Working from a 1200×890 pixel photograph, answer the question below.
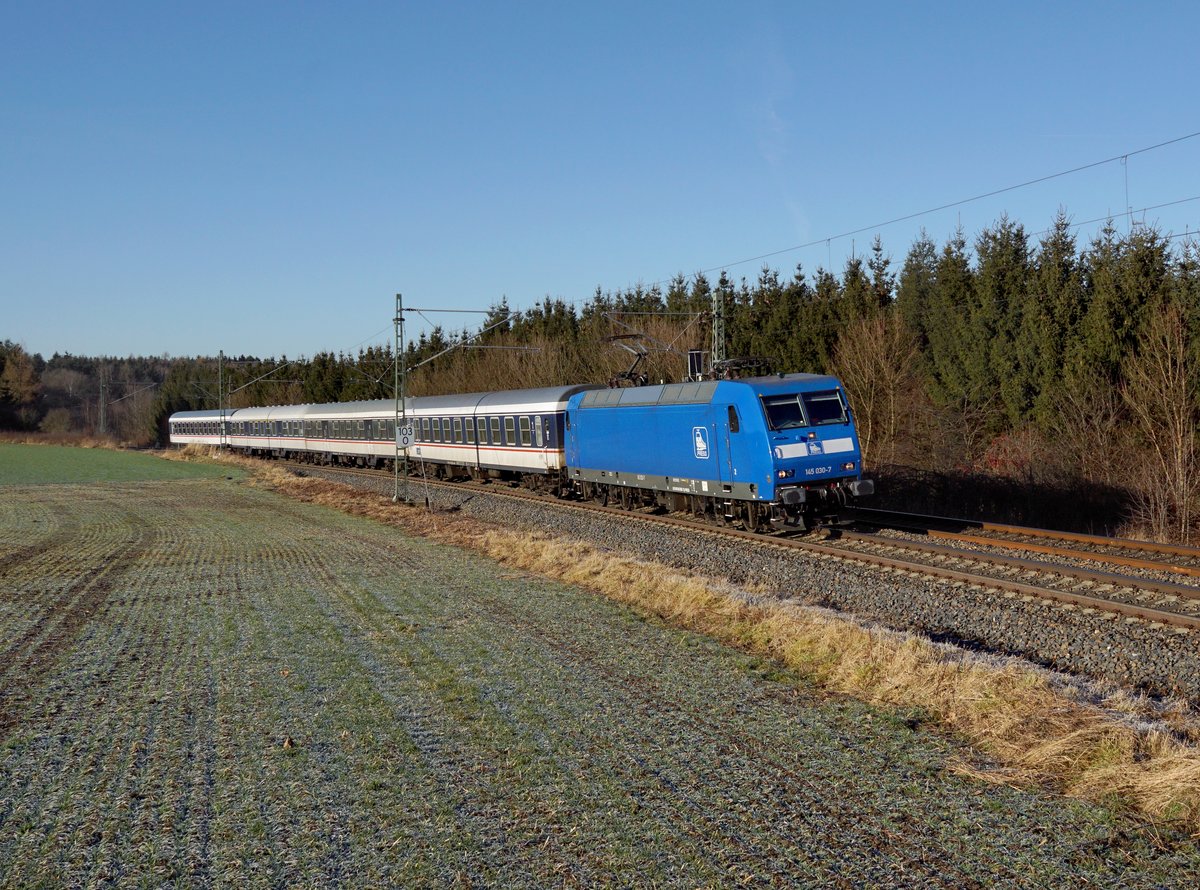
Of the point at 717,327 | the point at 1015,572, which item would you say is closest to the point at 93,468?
the point at 717,327

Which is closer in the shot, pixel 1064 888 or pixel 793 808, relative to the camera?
pixel 1064 888

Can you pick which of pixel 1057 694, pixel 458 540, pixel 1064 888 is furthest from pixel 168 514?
pixel 1064 888

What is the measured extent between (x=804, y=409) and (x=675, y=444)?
3745 millimetres

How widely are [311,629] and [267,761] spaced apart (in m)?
5.12

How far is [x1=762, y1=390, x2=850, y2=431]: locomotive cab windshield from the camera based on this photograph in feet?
62.8

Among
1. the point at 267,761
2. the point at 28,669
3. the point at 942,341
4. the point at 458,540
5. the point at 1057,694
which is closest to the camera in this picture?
the point at 267,761

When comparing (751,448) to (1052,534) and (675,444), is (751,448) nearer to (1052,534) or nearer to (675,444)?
(675,444)

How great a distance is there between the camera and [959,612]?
12844 mm

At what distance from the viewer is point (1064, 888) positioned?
5.16 metres

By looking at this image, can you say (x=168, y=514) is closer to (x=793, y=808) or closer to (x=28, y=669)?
(x=28, y=669)

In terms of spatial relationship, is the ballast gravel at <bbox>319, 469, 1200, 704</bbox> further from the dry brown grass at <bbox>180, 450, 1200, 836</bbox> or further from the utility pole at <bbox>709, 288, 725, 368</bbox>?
the utility pole at <bbox>709, 288, 725, 368</bbox>

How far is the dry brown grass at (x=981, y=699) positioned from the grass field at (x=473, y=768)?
0.33 m

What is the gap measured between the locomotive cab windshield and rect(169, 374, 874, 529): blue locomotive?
25 mm

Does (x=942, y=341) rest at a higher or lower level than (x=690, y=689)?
higher
